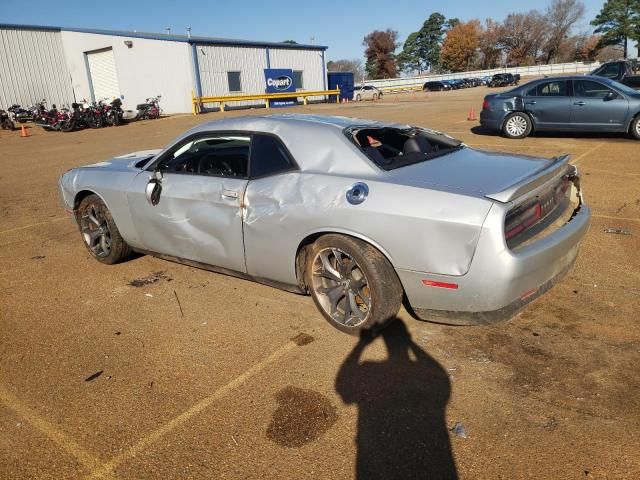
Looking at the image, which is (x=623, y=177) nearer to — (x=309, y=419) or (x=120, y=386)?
(x=309, y=419)

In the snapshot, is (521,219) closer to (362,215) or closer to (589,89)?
(362,215)

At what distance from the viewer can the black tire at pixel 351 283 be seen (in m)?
3.18

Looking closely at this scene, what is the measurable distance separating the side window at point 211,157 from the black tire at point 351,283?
36.7 inches

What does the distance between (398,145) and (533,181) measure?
116 cm

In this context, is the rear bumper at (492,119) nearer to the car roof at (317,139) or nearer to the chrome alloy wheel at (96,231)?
the car roof at (317,139)

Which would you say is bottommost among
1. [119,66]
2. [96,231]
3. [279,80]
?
[96,231]

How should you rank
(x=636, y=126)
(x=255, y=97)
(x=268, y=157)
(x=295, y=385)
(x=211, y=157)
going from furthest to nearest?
(x=255, y=97) < (x=636, y=126) < (x=211, y=157) < (x=268, y=157) < (x=295, y=385)

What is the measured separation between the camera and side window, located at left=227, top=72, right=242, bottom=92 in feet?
110

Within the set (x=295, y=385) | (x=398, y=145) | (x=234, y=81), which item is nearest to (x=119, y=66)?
(x=234, y=81)

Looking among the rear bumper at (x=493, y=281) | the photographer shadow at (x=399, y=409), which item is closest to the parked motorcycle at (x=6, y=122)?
the photographer shadow at (x=399, y=409)

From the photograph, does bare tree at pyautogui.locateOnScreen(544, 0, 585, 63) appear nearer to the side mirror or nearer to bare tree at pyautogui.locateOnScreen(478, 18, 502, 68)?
bare tree at pyautogui.locateOnScreen(478, 18, 502, 68)

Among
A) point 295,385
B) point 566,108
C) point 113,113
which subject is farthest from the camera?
point 113,113

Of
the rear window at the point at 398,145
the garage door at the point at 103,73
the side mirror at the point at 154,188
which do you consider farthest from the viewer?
the garage door at the point at 103,73

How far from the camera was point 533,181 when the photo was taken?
122 inches
